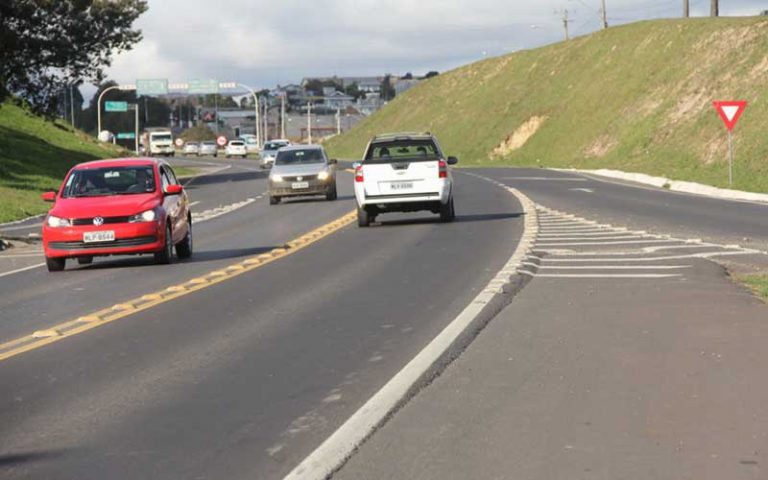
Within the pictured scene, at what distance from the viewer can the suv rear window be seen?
2847cm

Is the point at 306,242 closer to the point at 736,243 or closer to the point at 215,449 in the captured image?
the point at 736,243

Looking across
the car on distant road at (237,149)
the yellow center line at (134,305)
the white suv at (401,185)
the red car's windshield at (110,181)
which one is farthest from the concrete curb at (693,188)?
the car on distant road at (237,149)

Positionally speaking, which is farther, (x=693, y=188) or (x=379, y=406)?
(x=693, y=188)

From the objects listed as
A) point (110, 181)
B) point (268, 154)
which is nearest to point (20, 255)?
point (110, 181)

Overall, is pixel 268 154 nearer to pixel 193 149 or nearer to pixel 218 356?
pixel 218 356

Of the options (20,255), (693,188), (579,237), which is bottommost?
(20,255)

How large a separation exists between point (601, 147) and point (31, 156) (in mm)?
36286

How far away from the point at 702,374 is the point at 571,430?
2.13 metres

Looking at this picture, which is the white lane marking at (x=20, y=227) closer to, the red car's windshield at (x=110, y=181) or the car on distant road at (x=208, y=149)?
the red car's windshield at (x=110, y=181)

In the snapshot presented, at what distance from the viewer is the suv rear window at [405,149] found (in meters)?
28.5

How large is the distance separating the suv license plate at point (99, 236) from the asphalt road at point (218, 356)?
0.45 meters

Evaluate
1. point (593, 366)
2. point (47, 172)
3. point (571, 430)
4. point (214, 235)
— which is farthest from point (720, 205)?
point (47, 172)

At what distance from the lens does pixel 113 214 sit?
2052 cm

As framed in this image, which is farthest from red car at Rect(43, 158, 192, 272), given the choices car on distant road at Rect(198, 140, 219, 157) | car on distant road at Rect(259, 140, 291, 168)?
car on distant road at Rect(198, 140, 219, 157)
